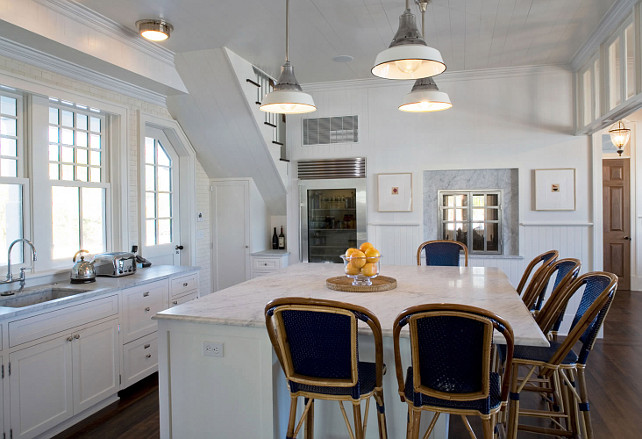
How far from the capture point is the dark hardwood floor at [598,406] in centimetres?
276

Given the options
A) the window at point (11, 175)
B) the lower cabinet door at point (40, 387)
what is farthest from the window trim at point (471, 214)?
the window at point (11, 175)

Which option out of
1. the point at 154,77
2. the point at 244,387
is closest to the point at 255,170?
the point at 154,77

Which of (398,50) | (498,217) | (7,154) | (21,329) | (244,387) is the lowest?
(244,387)

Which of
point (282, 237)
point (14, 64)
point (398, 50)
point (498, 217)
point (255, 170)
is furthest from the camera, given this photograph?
point (282, 237)

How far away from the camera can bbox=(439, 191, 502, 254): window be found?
526 cm

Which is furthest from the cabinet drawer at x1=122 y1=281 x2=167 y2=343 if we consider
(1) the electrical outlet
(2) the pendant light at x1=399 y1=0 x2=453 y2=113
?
(2) the pendant light at x1=399 y1=0 x2=453 y2=113

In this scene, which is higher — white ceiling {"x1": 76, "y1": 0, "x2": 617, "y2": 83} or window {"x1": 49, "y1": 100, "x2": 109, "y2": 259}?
white ceiling {"x1": 76, "y1": 0, "x2": 617, "y2": 83}

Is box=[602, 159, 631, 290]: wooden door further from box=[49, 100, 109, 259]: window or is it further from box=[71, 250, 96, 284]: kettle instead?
box=[71, 250, 96, 284]: kettle

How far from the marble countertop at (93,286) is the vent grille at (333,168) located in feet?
7.15

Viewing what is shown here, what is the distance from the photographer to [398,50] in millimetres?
2150

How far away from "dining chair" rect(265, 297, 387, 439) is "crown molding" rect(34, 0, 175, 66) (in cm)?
275

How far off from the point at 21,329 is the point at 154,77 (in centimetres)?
250

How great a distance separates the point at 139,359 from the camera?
3.47 metres

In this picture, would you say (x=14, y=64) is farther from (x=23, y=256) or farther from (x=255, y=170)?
(x=255, y=170)
